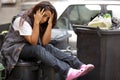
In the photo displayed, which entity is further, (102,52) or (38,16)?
(102,52)

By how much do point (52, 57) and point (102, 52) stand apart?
0.72 meters

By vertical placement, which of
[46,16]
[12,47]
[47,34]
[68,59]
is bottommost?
[68,59]

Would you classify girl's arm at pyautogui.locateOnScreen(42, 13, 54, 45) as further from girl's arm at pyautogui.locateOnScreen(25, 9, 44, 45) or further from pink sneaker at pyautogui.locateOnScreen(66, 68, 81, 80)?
pink sneaker at pyautogui.locateOnScreen(66, 68, 81, 80)

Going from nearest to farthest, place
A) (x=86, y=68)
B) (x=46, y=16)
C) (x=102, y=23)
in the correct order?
(x=86, y=68) → (x=46, y=16) → (x=102, y=23)

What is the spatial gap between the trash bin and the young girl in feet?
0.94

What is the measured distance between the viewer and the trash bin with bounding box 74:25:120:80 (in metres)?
4.40

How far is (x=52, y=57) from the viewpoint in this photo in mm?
4160

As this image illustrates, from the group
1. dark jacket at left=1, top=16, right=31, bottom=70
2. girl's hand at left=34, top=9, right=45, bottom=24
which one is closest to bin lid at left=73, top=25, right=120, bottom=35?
girl's hand at left=34, top=9, right=45, bottom=24

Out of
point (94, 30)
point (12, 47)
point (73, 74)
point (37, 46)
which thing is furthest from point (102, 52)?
point (12, 47)

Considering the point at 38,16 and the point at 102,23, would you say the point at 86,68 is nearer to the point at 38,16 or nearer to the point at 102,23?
the point at 102,23

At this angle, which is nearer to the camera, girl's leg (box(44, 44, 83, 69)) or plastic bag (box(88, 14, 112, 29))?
girl's leg (box(44, 44, 83, 69))

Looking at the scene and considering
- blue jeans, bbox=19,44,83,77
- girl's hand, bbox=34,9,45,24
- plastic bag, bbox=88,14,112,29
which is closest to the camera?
blue jeans, bbox=19,44,83,77

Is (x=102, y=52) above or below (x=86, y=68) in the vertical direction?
above

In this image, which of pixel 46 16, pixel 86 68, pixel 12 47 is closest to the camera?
pixel 86 68
